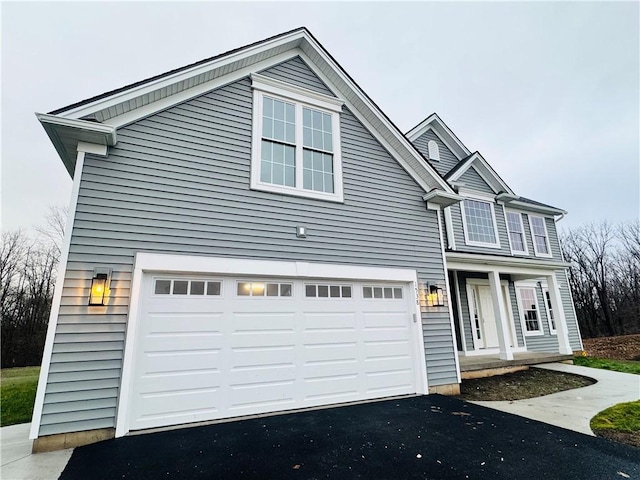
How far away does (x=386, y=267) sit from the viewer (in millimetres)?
5875

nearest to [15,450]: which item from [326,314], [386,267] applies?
[326,314]

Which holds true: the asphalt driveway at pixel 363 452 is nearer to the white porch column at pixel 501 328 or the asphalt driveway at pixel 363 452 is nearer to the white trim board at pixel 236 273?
the white trim board at pixel 236 273

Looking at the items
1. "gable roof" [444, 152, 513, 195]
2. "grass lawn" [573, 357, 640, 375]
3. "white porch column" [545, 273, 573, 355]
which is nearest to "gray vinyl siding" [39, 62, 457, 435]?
"gable roof" [444, 152, 513, 195]

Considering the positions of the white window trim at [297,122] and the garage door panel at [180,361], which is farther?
the white window trim at [297,122]

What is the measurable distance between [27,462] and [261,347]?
8.89ft

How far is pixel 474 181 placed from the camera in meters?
10.5

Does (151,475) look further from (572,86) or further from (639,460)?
(572,86)

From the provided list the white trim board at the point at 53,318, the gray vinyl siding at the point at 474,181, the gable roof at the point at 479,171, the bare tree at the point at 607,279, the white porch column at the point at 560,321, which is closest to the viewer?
the white trim board at the point at 53,318

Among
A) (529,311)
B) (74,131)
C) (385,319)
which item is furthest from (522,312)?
(74,131)

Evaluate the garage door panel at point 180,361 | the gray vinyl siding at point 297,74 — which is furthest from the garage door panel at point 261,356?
the gray vinyl siding at point 297,74

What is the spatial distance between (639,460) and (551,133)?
4924 centimetres

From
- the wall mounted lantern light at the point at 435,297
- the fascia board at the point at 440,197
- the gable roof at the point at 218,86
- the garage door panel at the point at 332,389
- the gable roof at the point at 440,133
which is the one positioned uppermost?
the gable roof at the point at 440,133

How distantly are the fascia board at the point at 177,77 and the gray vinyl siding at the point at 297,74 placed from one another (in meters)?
0.33

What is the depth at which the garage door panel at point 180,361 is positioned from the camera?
4.05 metres
